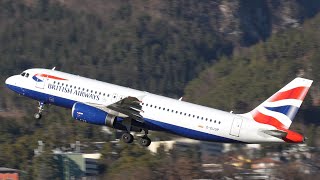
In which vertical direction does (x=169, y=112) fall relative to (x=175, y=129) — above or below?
above

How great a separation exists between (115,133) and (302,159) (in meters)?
39.5

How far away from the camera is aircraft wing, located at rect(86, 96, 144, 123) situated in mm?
76425

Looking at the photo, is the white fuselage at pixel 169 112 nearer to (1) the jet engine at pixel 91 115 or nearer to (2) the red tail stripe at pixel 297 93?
(1) the jet engine at pixel 91 115

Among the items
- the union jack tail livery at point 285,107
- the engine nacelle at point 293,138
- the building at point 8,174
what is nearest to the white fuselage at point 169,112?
the union jack tail livery at point 285,107

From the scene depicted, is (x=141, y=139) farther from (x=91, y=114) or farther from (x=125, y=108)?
(x=91, y=114)

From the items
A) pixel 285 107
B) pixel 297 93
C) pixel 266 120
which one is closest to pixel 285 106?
pixel 285 107

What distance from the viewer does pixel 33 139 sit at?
161875 mm

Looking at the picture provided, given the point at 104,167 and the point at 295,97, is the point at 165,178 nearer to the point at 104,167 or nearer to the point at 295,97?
the point at 104,167

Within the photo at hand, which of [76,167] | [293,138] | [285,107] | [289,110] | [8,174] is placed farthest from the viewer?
[76,167]

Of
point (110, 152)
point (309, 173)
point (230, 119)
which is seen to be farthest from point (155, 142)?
point (230, 119)

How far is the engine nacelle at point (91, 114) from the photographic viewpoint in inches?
3036

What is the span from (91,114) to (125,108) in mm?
2856

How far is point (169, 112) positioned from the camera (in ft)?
250

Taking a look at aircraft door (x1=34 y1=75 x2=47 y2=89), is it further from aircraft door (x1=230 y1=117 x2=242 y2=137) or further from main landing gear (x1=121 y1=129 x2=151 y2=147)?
aircraft door (x1=230 y1=117 x2=242 y2=137)
